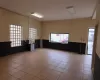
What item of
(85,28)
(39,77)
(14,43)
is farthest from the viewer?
(85,28)


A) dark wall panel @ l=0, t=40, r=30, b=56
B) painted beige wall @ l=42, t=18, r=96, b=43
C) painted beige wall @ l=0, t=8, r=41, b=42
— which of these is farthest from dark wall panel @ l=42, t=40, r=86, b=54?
painted beige wall @ l=0, t=8, r=41, b=42

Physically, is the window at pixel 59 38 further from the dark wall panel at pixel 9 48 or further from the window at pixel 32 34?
the dark wall panel at pixel 9 48

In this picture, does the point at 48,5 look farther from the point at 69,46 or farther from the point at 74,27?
the point at 69,46

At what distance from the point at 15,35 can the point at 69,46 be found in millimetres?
4399

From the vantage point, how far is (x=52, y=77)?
2.46 meters

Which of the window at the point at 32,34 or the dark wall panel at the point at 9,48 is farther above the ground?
the window at the point at 32,34

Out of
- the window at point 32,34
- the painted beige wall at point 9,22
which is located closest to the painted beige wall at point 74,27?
the window at point 32,34

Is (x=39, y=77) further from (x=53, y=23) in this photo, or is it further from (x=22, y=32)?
(x=53, y=23)

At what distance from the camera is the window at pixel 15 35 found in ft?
16.6

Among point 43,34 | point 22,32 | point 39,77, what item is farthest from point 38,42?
point 39,77

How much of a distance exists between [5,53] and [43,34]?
423cm

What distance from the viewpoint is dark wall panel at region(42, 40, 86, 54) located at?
Answer: 5936mm

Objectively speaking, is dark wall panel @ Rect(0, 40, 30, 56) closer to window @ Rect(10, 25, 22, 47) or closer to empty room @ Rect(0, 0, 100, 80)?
empty room @ Rect(0, 0, 100, 80)

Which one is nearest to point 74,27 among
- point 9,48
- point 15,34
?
point 15,34
